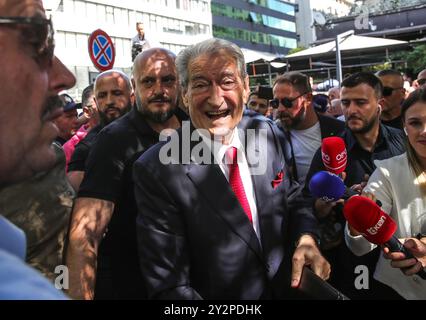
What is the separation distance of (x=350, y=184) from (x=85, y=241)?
6.53ft

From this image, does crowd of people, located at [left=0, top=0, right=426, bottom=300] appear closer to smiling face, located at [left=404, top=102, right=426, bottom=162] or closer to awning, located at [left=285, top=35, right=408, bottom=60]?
smiling face, located at [left=404, top=102, right=426, bottom=162]

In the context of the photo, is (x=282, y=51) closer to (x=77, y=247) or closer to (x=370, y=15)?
(x=370, y=15)

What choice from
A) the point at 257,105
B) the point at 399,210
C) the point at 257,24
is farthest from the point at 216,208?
the point at 257,24

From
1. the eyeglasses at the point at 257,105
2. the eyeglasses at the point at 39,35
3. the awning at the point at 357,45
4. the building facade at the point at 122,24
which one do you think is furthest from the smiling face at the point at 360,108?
the building facade at the point at 122,24

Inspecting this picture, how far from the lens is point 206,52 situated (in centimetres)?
267

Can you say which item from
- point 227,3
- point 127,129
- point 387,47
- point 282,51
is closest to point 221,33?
point 227,3

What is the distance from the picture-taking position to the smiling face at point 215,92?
2.67 metres

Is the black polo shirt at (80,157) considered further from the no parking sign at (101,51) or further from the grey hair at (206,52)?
the no parking sign at (101,51)

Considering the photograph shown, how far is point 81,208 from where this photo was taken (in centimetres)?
282

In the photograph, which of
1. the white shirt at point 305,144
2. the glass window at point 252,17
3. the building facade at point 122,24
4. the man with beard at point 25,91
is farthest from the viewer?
the glass window at point 252,17

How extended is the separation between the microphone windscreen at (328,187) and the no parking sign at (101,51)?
617 cm

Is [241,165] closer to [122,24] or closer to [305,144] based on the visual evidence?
[305,144]
